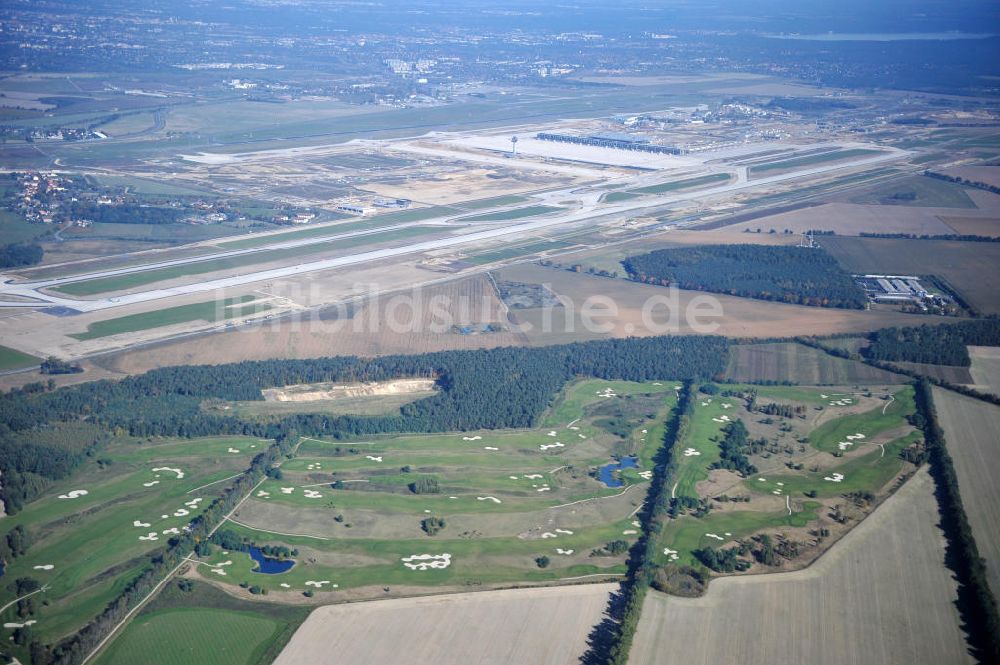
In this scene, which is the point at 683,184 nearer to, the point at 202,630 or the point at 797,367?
the point at 797,367

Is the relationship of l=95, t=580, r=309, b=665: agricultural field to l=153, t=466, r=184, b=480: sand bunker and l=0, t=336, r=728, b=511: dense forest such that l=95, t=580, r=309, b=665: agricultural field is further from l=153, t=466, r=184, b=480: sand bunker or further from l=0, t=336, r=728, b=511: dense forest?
l=0, t=336, r=728, b=511: dense forest

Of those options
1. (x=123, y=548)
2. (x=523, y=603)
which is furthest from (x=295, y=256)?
(x=523, y=603)

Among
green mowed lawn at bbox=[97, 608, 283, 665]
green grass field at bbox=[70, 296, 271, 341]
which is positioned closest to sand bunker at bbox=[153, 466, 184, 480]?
green mowed lawn at bbox=[97, 608, 283, 665]

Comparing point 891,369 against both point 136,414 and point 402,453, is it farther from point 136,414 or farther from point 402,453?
point 136,414

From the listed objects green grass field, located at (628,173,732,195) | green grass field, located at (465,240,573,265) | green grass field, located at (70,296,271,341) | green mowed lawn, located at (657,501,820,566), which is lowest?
green mowed lawn, located at (657,501,820,566)

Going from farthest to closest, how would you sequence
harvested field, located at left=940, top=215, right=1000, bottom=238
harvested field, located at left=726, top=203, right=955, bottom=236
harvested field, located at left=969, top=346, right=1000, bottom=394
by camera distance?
harvested field, located at left=726, top=203, right=955, bottom=236 → harvested field, located at left=940, top=215, right=1000, bottom=238 → harvested field, located at left=969, top=346, right=1000, bottom=394

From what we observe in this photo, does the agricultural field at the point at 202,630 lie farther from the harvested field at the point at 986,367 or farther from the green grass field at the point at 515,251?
the green grass field at the point at 515,251

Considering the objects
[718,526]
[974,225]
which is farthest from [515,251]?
[718,526]
